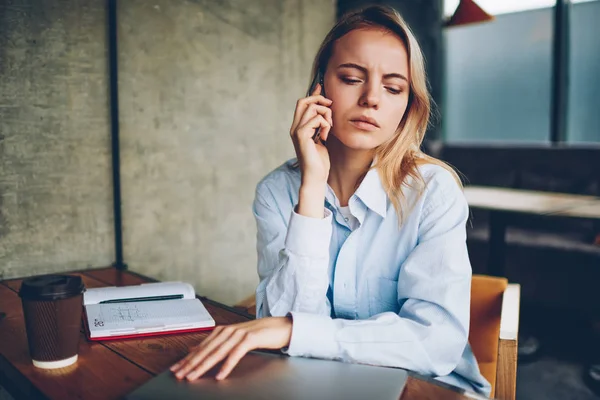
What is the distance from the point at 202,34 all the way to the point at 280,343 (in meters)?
1.54

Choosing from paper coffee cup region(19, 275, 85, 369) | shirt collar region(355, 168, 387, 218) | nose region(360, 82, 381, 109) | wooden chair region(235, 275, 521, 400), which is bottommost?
wooden chair region(235, 275, 521, 400)

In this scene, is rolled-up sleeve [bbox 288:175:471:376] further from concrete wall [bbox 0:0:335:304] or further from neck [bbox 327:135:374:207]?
concrete wall [bbox 0:0:335:304]

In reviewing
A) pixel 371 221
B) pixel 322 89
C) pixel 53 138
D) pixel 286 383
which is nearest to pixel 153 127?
pixel 53 138

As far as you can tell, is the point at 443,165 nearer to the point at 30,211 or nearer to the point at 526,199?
the point at 30,211

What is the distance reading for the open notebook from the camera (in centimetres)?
112

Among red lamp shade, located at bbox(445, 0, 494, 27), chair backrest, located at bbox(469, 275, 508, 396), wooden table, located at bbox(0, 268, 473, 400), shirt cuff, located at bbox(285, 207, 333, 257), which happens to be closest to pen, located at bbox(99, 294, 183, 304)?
wooden table, located at bbox(0, 268, 473, 400)

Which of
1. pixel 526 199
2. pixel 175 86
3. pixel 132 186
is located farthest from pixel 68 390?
pixel 526 199

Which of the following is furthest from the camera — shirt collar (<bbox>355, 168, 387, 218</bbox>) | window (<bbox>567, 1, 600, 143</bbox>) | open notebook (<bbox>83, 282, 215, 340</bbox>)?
window (<bbox>567, 1, 600, 143</bbox>)

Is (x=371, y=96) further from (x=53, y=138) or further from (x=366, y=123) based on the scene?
(x=53, y=138)

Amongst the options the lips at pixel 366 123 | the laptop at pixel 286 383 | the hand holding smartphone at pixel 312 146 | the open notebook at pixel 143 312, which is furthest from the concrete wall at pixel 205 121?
the laptop at pixel 286 383

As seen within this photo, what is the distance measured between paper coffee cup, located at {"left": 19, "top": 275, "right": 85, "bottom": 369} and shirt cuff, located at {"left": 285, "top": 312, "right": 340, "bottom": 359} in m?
0.37

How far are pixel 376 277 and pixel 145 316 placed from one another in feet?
1.71

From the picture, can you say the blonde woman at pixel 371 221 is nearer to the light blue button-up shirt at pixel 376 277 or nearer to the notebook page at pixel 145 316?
the light blue button-up shirt at pixel 376 277

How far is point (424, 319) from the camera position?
1.11m
